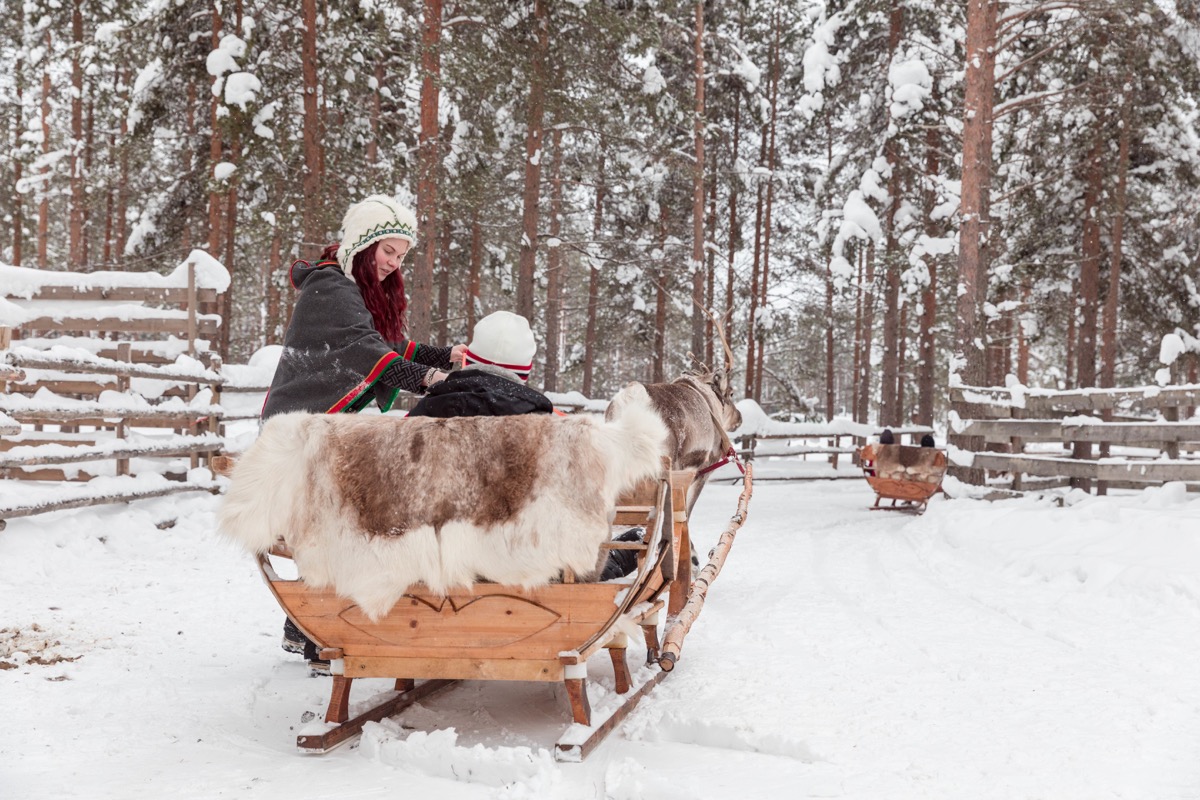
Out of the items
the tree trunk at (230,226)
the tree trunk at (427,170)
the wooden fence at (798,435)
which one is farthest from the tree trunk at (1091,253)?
the tree trunk at (230,226)

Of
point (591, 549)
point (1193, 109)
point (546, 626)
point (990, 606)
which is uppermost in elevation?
point (1193, 109)

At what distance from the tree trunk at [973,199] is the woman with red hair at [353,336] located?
8.82 metres

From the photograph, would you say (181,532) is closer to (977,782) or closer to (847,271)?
(977,782)

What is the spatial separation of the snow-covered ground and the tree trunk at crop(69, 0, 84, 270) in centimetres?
1438

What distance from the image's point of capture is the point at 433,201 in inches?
438

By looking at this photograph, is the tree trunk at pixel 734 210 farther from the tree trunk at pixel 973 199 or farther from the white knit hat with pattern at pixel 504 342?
the white knit hat with pattern at pixel 504 342

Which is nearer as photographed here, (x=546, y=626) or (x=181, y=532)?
(x=546, y=626)

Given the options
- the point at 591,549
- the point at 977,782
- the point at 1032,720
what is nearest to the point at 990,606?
the point at 1032,720

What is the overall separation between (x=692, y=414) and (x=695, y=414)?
0.06 meters

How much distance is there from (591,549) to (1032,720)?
6.27 ft

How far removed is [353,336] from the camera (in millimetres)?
3721

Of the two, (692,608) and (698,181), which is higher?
(698,181)

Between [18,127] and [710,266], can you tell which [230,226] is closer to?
[18,127]

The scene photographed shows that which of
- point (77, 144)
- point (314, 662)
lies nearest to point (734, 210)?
point (77, 144)
